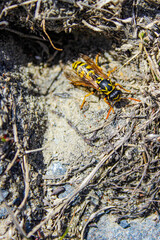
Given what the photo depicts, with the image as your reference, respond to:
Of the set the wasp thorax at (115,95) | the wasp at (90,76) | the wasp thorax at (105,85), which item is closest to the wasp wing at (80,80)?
the wasp at (90,76)

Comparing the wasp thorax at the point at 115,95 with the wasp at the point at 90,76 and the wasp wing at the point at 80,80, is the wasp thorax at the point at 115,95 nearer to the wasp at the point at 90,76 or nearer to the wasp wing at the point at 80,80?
the wasp at the point at 90,76

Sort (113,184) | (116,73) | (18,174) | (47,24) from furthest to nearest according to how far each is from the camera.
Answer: (116,73), (47,24), (113,184), (18,174)

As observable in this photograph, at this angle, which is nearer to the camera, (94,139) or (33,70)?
(94,139)

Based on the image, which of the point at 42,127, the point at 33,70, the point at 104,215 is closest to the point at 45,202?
the point at 104,215

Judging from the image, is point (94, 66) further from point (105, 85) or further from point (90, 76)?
point (105, 85)

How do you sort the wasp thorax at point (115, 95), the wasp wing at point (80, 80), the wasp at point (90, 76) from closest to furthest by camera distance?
the wasp thorax at point (115, 95)
the wasp at point (90, 76)
the wasp wing at point (80, 80)

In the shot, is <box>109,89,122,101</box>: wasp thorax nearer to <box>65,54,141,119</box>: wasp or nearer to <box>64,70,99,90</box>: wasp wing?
<box>65,54,141,119</box>: wasp

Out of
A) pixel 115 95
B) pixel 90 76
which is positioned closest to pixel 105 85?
pixel 115 95

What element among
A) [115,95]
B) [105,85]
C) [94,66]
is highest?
[94,66]

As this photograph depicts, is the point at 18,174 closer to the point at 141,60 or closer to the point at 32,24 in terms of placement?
the point at 32,24

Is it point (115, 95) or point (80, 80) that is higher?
point (80, 80)

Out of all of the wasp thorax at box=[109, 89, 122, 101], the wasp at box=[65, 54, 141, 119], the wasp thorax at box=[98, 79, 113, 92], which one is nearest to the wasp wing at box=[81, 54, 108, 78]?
the wasp at box=[65, 54, 141, 119]
